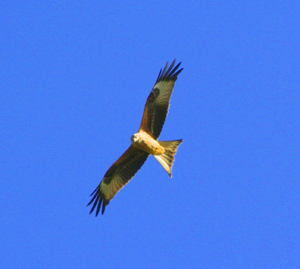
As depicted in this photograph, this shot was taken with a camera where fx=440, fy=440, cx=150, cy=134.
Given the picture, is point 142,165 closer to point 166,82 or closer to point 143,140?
point 143,140

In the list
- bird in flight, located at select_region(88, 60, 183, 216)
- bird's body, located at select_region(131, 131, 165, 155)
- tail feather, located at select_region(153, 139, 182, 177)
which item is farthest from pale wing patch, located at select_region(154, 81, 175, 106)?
tail feather, located at select_region(153, 139, 182, 177)

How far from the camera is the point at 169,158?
39.4 ft

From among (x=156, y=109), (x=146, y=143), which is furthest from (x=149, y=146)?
(x=156, y=109)

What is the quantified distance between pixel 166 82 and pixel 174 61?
0.68m

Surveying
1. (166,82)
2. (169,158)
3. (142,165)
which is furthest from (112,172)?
(166,82)

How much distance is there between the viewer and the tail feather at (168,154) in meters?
11.9

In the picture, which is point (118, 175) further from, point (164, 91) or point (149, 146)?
point (164, 91)

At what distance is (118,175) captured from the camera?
12523 mm

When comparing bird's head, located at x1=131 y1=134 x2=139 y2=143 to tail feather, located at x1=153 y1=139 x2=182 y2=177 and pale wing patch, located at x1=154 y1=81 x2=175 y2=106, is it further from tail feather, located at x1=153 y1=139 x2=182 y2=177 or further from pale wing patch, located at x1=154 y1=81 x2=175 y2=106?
pale wing patch, located at x1=154 y1=81 x2=175 y2=106

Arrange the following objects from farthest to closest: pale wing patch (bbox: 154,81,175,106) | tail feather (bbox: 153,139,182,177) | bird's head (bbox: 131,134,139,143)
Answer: tail feather (bbox: 153,139,182,177) → pale wing patch (bbox: 154,81,175,106) → bird's head (bbox: 131,134,139,143)

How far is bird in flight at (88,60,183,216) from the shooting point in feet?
38.4

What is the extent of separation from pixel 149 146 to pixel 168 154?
72cm

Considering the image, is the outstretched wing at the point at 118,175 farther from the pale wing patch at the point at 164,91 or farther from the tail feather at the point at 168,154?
the pale wing patch at the point at 164,91

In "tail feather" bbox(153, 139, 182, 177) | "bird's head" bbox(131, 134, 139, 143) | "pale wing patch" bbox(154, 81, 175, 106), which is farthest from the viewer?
"tail feather" bbox(153, 139, 182, 177)
